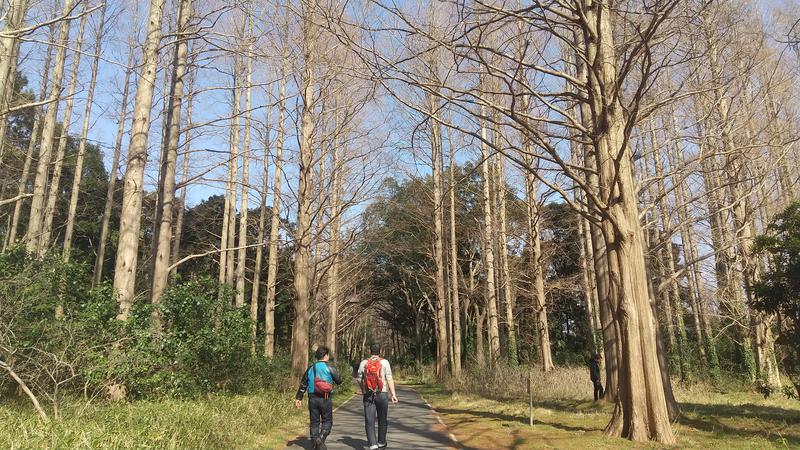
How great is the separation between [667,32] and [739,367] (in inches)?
828

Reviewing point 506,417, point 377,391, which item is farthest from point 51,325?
point 506,417

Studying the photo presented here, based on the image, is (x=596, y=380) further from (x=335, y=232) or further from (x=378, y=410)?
(x=335, y=232)

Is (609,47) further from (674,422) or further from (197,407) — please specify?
(197,407)

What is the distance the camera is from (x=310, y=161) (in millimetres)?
15250

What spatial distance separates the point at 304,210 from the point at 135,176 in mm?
5840

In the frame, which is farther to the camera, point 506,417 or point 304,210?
point 304,210

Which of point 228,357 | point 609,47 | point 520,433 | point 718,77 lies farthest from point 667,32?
point 228,357

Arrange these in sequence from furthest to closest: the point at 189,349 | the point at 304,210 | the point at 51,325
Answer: the point at 304,210 → the point at 189,349 → the point at 51,325

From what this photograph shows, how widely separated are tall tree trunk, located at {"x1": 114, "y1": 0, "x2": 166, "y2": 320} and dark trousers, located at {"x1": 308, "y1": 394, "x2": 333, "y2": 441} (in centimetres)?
365

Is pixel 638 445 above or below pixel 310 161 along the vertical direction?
below

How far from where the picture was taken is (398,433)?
401 inches

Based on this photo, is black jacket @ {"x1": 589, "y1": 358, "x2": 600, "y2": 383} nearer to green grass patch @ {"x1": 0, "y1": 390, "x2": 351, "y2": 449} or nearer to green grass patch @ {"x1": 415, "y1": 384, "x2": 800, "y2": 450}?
green grass patch @ {"x1": 415, "y1": 384, "x2": 800, "y2": 450}

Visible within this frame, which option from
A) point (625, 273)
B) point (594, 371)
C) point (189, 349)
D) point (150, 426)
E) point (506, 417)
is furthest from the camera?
point (594, 371)

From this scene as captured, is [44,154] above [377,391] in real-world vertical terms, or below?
above
